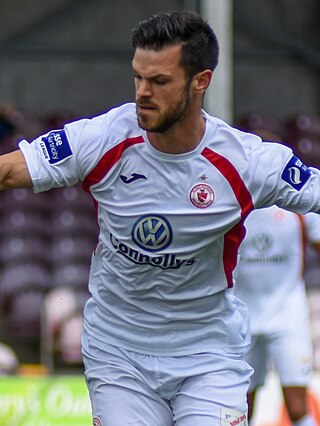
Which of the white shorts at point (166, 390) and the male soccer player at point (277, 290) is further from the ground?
the white shorts at point (166, 390)

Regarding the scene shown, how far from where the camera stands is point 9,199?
12914 millimetres

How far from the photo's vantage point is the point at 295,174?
431cm

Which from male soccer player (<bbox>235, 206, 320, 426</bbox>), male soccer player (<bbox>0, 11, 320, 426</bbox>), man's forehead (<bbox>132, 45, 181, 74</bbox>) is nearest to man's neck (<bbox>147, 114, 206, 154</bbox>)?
male soccer player (<bbox>0, 11, 320, 426</bbox>)

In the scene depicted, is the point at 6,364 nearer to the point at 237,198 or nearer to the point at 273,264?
the point at 273,264

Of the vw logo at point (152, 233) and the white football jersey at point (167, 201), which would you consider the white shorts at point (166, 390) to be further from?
the vw logo at point (152, 233)

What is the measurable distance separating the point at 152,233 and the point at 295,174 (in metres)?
0.51

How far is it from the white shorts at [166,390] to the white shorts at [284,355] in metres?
3.02

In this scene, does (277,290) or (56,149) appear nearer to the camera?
(56,149)

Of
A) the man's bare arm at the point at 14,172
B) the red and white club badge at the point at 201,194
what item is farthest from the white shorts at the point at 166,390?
the man's bare arm at the point at 14,172

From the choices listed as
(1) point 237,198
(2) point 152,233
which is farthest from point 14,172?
(1) point 237,198

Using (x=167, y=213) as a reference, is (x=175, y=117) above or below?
above

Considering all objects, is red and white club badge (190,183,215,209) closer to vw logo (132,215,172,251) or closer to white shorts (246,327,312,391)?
vw logo (132,215,172,251)

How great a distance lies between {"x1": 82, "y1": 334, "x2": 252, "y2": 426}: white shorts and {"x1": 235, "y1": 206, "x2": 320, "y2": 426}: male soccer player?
3.08 meters

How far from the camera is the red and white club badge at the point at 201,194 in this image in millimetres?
4270
